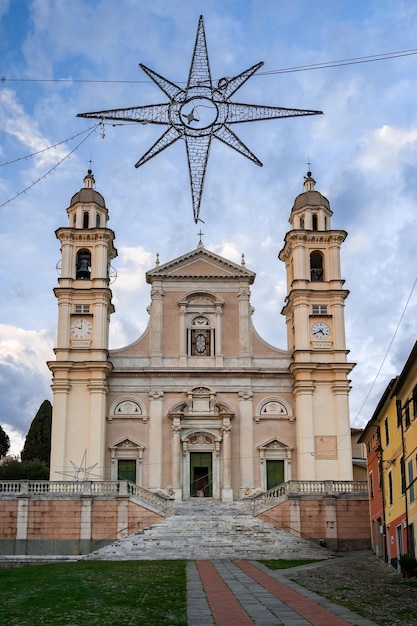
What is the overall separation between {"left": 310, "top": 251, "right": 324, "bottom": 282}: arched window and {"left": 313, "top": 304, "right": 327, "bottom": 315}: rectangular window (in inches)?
78.3

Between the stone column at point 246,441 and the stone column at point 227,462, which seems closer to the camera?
the stone column at point 227,462

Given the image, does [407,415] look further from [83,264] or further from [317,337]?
[83,264]

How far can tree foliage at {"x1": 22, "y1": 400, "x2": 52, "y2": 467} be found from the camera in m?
66.4

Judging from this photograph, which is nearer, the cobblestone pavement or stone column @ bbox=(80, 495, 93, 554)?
the cobblestone pavement

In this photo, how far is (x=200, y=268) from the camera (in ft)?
161

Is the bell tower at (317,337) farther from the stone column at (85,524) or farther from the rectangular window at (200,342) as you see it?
the stone column at (85,524)

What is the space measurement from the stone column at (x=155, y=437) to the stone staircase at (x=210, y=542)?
17.1 ft

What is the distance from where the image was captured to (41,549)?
123ft

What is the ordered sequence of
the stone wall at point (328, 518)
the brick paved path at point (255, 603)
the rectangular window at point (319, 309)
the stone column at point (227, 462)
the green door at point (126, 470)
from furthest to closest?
the rectangular window at point (319, 309) → the green door at point (126, 470) → the stone column at point (227, 462) → the stone wall at point (328, 518) → the brick paved path at point (255, 603)

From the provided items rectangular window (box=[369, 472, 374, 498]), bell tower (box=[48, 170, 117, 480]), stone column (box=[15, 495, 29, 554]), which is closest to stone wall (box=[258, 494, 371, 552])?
rectangular window (box=[369, 472, 374, 498])

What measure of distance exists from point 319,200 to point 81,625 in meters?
39.0

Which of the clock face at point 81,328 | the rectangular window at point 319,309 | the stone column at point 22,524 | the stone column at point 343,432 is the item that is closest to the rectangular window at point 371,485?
the stone column at point 343,432

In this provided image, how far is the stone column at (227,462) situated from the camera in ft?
145

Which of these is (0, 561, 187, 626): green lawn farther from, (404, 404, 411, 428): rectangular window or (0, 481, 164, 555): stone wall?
(404, 404, 411, 428): rectangular window
